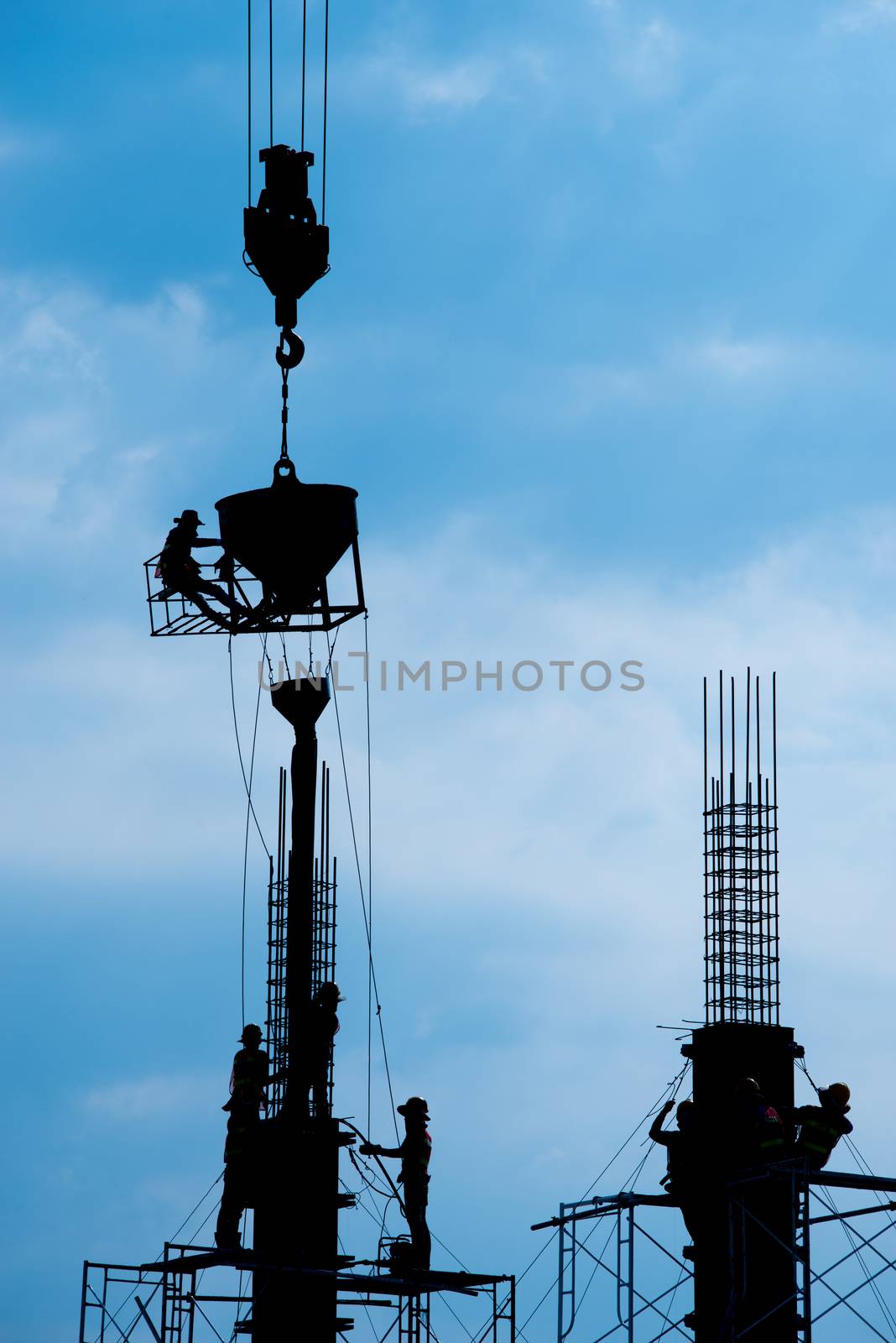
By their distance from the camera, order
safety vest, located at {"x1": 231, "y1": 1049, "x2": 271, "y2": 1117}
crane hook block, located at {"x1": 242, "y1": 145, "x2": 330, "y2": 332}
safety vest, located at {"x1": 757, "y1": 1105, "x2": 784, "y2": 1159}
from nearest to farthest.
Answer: safety vest, located at {"x1": 757, "y1": 1105, "x2": 784, "y2": 1159}, safety vest, located at {"x1": 231, "y1": 1049, "x2": 271, "y2": 1117}, crane hook block, located at {"x1": 242, "y1": 145, "x2": 330, "y2": 332}

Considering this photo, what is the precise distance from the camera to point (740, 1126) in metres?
34.3

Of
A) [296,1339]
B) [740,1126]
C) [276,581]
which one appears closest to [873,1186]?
[740,1126]

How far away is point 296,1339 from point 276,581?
1192 cm

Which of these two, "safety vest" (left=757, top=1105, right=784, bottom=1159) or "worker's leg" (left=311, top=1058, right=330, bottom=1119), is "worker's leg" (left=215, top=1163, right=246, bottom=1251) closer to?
"worker's leg" (left=311, top=1058, right=330, bottom=1119)

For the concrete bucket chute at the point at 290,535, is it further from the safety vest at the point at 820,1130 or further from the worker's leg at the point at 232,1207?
the safety vest at the point at 820,1130

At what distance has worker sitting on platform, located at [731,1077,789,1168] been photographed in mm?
33656

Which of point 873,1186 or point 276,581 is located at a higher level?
point 276,581

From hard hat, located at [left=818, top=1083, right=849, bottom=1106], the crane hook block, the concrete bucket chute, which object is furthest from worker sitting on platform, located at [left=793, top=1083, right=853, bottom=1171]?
the crane hook block

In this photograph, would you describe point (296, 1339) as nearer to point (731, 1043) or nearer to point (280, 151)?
point (731, 1043)

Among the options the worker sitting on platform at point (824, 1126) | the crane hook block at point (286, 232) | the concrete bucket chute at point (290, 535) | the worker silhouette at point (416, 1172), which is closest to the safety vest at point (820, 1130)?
the worker sitting on platform at point (824, 1126)

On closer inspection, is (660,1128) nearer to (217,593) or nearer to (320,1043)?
(320,1043)

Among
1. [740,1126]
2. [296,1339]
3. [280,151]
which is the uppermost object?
[280,151]

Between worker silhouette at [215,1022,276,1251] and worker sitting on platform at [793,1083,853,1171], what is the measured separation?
8169 mm

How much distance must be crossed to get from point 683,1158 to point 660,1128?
0.79m
